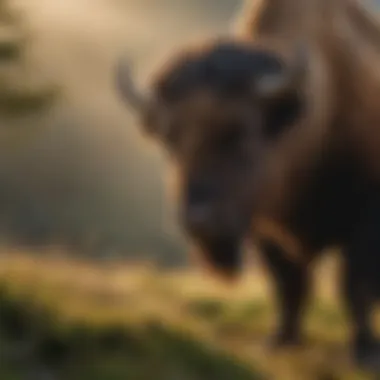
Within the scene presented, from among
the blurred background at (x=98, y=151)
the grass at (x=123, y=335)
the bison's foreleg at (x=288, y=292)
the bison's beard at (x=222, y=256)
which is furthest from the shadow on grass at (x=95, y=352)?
the blurred background at (x=98, y=151)

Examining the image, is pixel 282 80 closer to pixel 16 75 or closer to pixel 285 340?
pixel 16 75

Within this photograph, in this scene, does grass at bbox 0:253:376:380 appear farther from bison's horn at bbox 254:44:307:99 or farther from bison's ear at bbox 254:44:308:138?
bison's horn at bbox 254:44:307:99

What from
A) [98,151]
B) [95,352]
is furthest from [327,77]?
[98,151]

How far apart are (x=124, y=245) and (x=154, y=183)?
0.57 meters

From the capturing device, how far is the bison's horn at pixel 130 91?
161 inches

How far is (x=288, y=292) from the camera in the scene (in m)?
4.84

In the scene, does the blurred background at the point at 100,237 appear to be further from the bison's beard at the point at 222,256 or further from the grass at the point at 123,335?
the bison's beard at the point at 222,256

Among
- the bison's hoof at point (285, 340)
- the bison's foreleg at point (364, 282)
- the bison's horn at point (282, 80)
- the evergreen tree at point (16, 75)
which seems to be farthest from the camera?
the bison's hoof at point (285, 340)

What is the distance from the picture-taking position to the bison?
3834 mm

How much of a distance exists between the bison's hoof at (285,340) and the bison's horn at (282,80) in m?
1.19

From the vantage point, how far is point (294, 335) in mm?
4801

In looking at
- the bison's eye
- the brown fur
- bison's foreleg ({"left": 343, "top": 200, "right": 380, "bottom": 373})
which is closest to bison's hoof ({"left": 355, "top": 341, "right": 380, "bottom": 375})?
bison's foreleg ({"left": 343, "top": 200, "right": 380, "bottom": 373})

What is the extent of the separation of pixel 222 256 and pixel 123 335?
1.35ft

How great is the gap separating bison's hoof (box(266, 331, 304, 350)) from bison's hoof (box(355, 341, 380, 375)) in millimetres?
304
